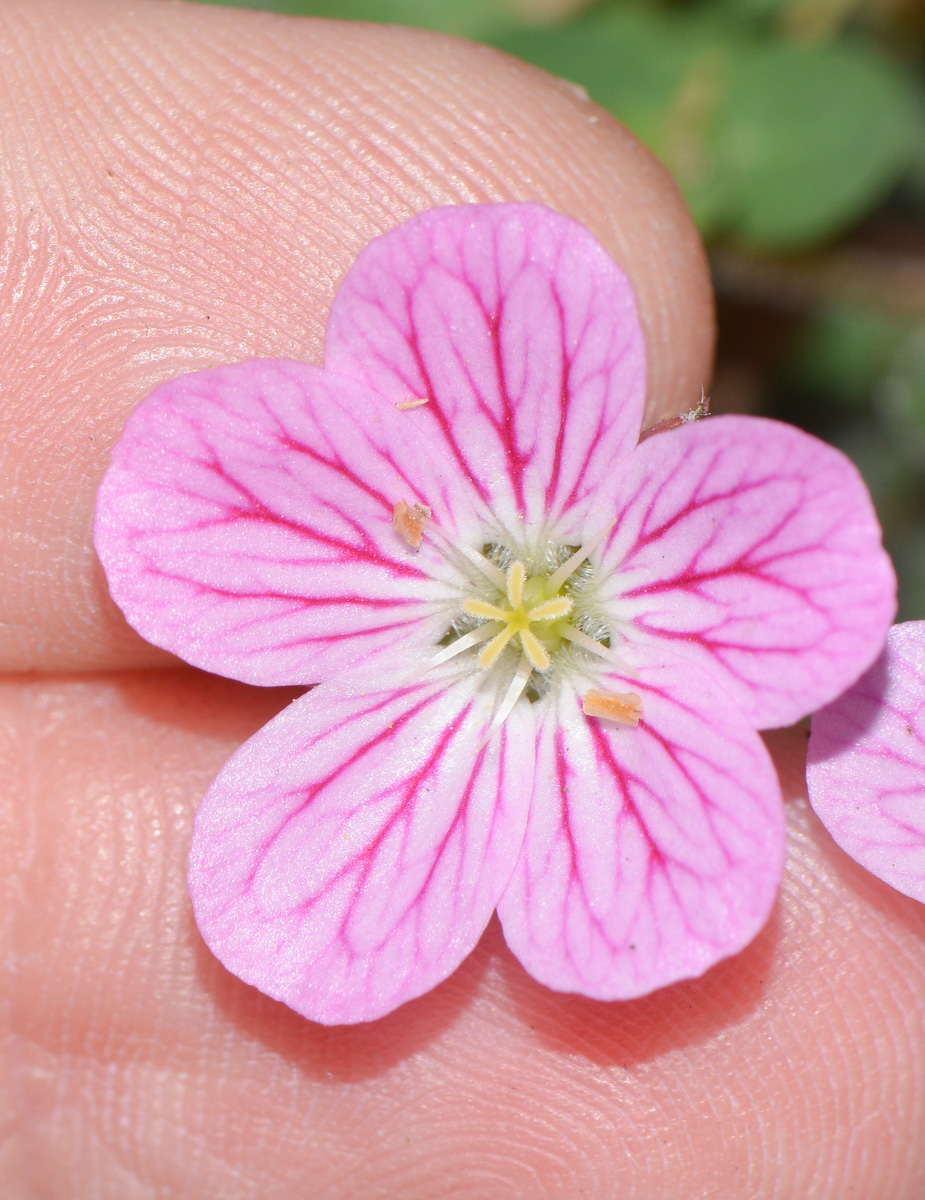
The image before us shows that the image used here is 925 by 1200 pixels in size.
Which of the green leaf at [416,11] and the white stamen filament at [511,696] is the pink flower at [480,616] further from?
the green leaf at [416,11]

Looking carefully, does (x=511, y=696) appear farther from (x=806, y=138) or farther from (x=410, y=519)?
(x=806, y=138)

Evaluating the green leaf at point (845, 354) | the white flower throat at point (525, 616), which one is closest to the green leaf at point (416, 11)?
the green leaf at point (845, 354)

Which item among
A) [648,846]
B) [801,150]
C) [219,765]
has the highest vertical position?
[801,150]

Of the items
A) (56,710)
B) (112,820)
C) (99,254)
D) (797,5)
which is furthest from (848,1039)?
(797,5)

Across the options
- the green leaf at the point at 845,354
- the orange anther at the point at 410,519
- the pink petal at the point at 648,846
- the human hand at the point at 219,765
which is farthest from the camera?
the green leaf at the point at 845,354

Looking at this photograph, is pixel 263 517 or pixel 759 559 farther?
pixel 263 517

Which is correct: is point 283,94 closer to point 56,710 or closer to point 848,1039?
point 56,710

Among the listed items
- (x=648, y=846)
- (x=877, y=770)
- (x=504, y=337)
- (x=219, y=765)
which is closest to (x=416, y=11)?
(x=504, y=337)

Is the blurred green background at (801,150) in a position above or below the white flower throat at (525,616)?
above

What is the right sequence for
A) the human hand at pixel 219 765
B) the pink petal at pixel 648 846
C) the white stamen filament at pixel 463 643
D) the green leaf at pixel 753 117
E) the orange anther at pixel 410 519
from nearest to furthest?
the pink petal at pixel 648 846, the orange anther at pixel 410 519, the white stamen filament at pixel 463 643, the human hand at pixel 219 765, the green leaf at pixel 753 117
